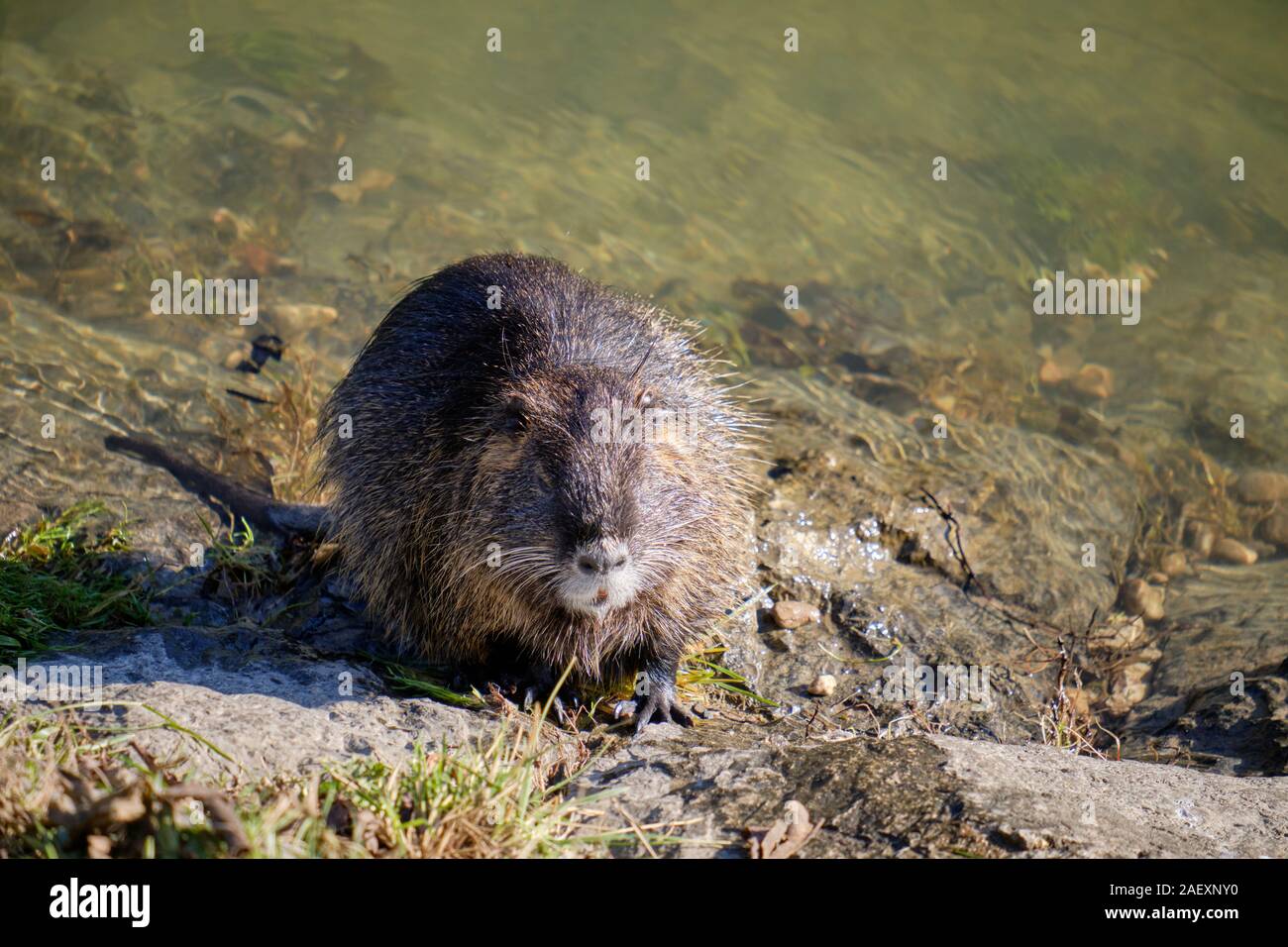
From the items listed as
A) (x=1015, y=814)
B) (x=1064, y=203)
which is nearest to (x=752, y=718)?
(x=1015, y=814)

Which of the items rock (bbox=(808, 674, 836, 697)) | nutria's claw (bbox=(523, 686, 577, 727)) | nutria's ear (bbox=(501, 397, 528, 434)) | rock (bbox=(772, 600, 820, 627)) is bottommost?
rock (bbox=(808, 674, 836, 697))

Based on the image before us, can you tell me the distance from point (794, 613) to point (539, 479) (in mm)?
1964

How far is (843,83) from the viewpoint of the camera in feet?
41.2

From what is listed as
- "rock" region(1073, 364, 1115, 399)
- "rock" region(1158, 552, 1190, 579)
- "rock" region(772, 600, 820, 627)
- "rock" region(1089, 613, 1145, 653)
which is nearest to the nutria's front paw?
"rock" region(772, 600, 820, 627)

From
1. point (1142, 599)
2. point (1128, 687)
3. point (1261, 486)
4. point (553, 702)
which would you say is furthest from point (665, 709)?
point (1261, 486)

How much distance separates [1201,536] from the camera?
7496mm

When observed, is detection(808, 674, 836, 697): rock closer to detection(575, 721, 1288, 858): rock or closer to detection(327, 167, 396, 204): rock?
detection(575, 721, 1288, 858): rock

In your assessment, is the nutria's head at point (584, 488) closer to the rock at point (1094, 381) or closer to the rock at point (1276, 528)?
the rock at point (1276, 528)

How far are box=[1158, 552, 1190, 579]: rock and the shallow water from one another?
0.64ft

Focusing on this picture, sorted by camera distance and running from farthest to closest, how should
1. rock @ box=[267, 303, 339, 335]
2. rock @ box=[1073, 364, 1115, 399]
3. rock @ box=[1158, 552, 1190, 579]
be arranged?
rock @ box=[1073, 364, 1115, 399]
rock @ box=[267, 303, 339, 335]
rock @ box=[1158, 552, 1190, 579]

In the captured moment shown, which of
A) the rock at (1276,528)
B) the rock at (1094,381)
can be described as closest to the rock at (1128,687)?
the rock at (1276,528)

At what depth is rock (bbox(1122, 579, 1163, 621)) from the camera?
6418mm

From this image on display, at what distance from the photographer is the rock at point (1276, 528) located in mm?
7468
